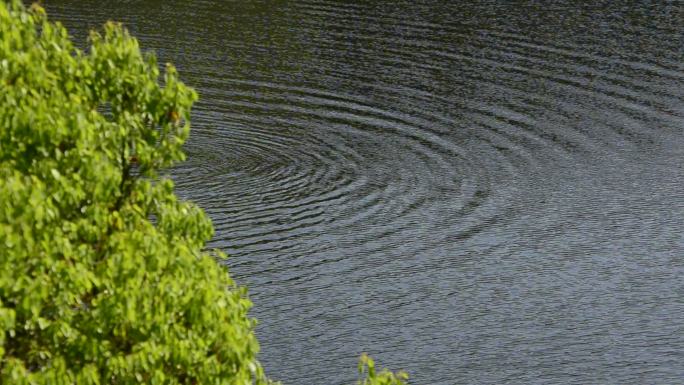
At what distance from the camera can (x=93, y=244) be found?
1439 centimetres

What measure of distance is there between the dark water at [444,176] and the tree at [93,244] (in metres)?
11.3

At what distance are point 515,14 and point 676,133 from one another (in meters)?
13.6

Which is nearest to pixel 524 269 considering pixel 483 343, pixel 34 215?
pixel 483 343

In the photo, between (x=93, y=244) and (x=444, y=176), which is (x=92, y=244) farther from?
(x=444, y=176)

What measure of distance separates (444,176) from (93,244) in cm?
2254

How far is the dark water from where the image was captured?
27719 mm

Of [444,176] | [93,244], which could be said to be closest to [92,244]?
[93,244]

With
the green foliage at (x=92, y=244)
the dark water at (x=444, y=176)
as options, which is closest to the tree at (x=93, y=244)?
the green foliage at (x=92, y=244)

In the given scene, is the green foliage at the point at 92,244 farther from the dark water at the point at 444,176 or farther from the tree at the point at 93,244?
the dark water at the point at 444,176

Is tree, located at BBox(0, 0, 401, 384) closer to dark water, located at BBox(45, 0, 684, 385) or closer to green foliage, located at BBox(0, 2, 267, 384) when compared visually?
green foliage, located at BBox(0, 2, 267, 384)

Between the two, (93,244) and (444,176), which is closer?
(93,244)

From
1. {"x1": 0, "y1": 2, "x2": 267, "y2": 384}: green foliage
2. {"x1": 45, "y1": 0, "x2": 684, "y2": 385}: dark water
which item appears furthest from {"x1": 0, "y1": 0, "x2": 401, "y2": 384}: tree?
{"x1": 45, "y1": 0, "x2": 684, "y2": 385}: dark water

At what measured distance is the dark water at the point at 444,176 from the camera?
1091 inches

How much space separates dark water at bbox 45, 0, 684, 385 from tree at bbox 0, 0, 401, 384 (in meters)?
11.3
